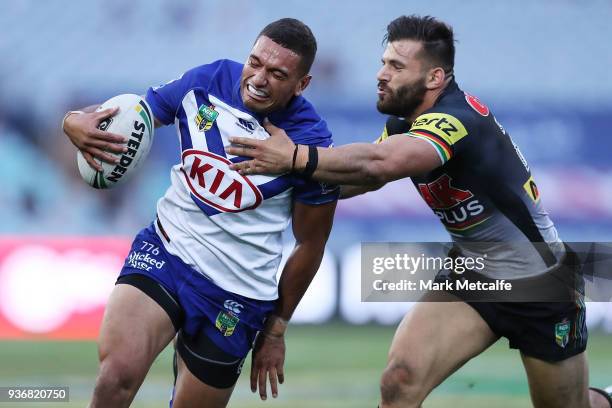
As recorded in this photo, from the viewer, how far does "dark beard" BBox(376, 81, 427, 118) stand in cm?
563

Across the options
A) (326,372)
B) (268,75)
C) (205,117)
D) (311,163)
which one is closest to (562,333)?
(311,163)

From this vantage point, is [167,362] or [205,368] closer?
[205,368]

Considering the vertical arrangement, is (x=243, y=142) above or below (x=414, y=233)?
above

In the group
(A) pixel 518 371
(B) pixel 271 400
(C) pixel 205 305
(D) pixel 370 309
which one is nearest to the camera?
(C) pixel 205 305

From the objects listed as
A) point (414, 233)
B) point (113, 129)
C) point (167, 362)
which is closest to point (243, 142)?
point (113, 129)

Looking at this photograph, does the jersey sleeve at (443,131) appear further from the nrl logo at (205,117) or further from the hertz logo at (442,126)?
the nrl logo at (205,117)

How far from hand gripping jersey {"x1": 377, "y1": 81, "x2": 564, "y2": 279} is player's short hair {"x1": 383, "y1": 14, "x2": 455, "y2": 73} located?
0.16m

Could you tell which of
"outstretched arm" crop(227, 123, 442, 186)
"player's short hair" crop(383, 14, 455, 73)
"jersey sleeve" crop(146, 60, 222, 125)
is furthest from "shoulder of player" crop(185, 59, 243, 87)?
"player's short hair" crop(383, 14, 455, 73)

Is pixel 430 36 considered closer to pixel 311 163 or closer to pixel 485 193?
pixel 485 193

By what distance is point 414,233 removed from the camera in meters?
14.8

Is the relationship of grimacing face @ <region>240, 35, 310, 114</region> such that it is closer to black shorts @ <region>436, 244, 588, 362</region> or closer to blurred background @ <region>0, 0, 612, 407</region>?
black shorts @ <region>436, 244, 588, 362</region>

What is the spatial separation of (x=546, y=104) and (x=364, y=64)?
110 inches

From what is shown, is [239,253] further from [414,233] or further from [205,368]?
[414,233]

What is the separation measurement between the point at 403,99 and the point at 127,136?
1504 mm
